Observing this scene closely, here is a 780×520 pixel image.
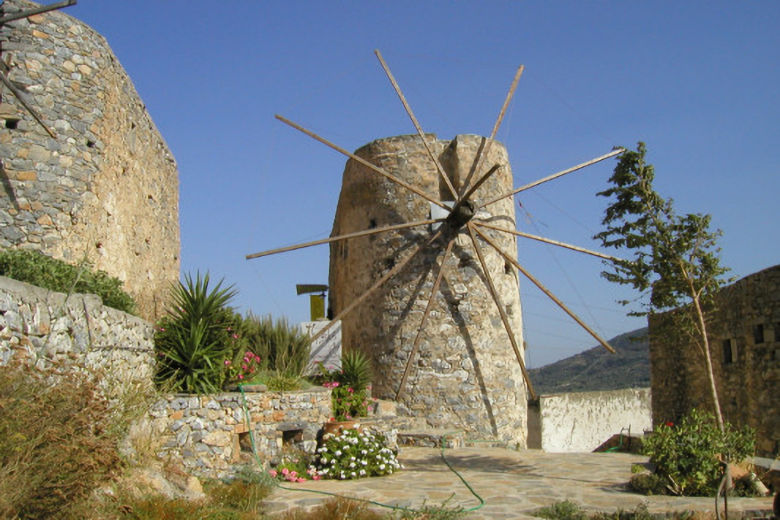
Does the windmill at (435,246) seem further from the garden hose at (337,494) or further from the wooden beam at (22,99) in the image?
the wooden beam at (22,99)

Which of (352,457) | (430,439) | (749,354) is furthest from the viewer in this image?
(430,439)

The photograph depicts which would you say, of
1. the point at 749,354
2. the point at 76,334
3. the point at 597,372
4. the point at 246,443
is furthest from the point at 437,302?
the point at 597,372

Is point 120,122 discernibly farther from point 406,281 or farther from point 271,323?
point 406,281

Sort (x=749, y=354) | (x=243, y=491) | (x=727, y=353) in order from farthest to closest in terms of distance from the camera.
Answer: (x=727, y=353) → (x=749, y=354) → (x=243, y=491)

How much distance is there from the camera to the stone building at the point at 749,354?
1003cm

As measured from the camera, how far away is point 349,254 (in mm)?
14344

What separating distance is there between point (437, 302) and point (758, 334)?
17.3ft

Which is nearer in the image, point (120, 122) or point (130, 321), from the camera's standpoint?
point (130, 321)

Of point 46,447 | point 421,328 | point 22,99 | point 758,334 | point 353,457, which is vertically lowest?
point 353,457

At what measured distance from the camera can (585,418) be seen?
18.7 m

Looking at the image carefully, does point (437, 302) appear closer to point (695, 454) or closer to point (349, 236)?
point (349, 236)

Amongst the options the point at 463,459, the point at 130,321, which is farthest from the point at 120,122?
the point at 463,459

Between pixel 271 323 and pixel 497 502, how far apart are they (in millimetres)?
5568

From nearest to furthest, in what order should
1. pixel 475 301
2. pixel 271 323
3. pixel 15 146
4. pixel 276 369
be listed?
pixel 15 146, pixel 276 369, pixel 271 323, pixel 475 301
